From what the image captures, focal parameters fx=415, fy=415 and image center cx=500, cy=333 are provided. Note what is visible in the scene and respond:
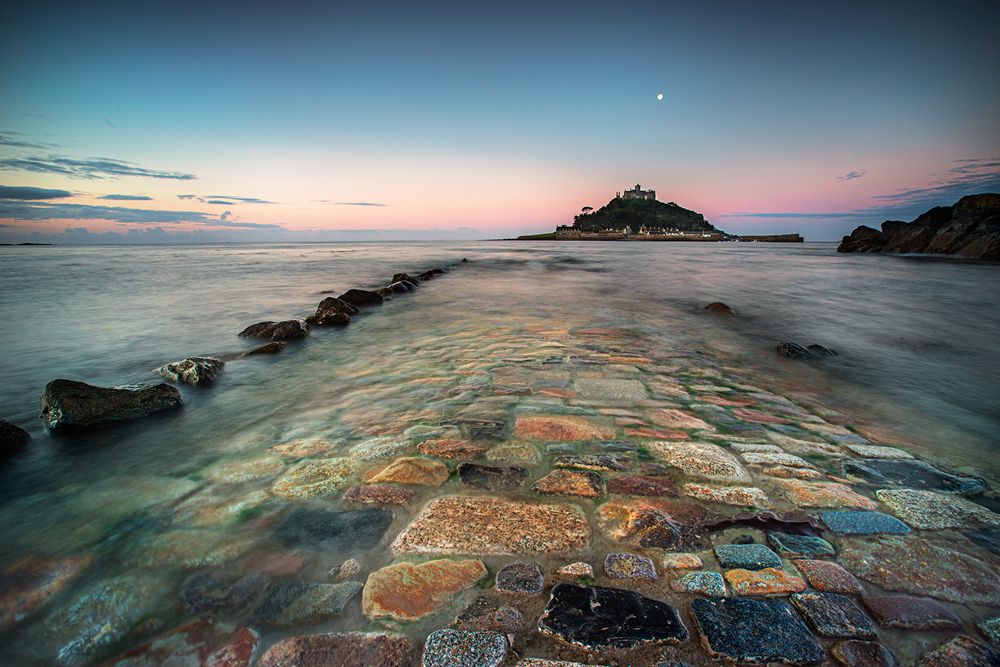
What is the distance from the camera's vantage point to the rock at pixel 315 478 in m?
2.43

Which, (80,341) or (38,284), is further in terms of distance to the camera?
(38,284)

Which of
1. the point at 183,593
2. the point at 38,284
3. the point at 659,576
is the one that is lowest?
the point at 38,284

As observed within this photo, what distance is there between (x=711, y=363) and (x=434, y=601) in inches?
192

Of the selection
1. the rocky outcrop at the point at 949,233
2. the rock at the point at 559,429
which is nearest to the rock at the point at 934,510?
the rock at the point at 559,429

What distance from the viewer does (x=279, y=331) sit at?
22.6ft

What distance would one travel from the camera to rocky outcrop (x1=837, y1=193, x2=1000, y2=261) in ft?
109

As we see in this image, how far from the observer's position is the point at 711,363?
541cm

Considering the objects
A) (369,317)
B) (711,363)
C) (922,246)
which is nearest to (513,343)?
(711,363)

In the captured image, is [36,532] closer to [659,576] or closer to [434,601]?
[434,601]

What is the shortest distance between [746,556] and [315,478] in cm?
235

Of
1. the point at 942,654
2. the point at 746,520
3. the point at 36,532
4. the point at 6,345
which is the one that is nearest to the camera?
the point at 942,654

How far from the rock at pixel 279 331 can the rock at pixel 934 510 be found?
725 cm

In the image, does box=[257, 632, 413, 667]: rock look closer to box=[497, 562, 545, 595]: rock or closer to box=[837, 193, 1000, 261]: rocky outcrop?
box=[497, 562, 545, 595]: rock

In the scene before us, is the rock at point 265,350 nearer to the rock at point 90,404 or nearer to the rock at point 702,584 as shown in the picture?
the rock at point 90,404
